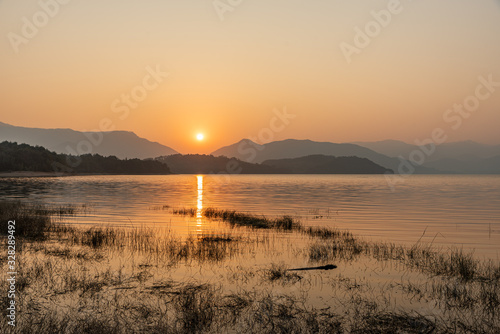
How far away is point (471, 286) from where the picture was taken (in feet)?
45.9

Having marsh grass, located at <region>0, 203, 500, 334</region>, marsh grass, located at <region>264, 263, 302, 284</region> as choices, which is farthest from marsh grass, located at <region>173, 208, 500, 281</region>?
marsh grass, located at <region>264, 263, 302, 284</region>

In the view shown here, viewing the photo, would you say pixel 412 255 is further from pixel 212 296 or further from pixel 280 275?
pixel 212 296

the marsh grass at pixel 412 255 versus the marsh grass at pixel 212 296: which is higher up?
the marsh grass at pixel 212 296

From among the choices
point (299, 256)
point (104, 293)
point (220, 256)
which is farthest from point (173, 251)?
point (104, 293)

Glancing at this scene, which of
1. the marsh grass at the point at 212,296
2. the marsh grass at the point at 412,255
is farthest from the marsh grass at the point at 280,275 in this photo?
the marsh grass at the point at 412,255

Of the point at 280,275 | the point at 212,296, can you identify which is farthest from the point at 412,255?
the point at 212,296

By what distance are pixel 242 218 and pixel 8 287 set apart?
80.9ft

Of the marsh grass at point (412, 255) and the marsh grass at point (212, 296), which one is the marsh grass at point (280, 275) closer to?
the marsh grass at point (212, 296)

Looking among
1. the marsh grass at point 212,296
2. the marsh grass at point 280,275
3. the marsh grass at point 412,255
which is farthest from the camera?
the marsh grass at point 412,255

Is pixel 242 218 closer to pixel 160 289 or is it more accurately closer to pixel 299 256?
pixel 299 256

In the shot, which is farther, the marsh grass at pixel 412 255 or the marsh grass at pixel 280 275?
the marsh grass at pixel 412 255

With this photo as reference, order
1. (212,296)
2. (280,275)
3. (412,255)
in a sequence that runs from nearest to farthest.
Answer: (212,296) → (280,275) → (412,255)

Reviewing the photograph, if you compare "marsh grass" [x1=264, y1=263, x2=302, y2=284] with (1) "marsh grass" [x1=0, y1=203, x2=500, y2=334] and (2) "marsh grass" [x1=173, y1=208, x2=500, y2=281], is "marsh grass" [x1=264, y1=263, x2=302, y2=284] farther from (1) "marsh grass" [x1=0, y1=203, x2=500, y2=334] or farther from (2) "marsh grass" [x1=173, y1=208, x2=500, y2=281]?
(2) "marsh grass" [x1=173, y1=208, x2=500, y2=281]

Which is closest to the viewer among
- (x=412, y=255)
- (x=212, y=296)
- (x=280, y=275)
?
(x=212, y=296)
